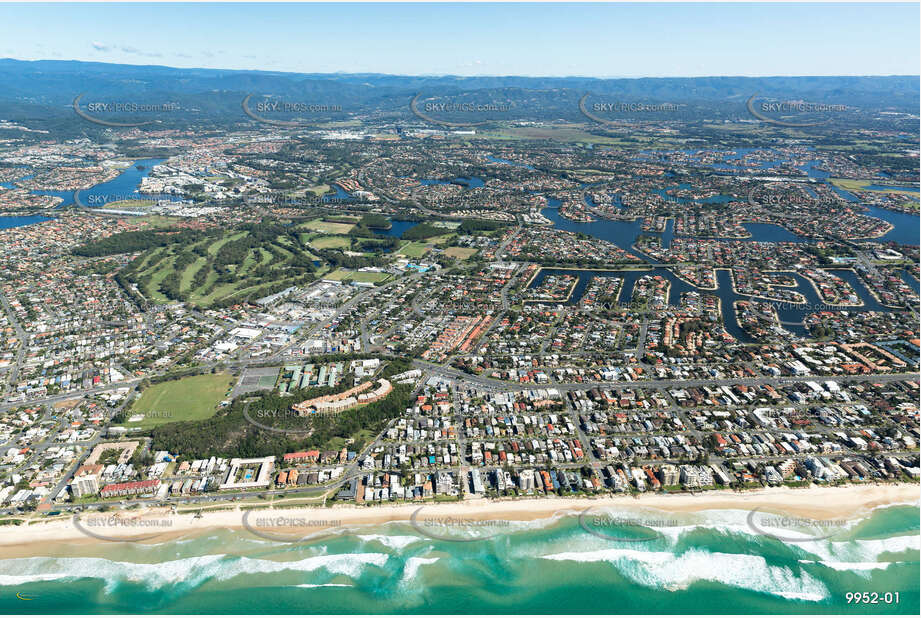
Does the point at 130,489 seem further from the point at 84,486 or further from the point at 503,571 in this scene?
the point at 503,571

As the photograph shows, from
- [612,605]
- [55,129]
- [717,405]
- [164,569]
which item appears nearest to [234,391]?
[164,569]

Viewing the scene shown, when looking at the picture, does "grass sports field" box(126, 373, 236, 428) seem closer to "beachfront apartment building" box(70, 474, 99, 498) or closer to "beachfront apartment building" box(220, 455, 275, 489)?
"beachfront apartment building" box(70, 474, 99, 498)

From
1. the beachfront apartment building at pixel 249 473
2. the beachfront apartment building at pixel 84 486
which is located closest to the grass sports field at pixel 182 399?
the beachfront apartment building at pixel 84 486

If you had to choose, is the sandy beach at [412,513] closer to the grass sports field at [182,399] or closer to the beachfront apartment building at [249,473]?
the beachfront apartment building at [249,473]

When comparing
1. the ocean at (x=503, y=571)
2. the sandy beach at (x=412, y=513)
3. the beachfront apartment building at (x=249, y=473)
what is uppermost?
the beachfront apartment building at (x=249, y=473)

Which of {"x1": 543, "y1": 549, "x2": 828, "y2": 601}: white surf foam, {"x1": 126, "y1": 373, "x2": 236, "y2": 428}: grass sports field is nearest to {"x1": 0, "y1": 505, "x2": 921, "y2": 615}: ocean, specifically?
{"x1": 543, "y1": 549, "x2": 828, "y2": 601}: white surf foam

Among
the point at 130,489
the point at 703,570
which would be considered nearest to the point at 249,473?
the point at 130,489

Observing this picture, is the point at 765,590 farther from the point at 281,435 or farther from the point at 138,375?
the point at 138,375
